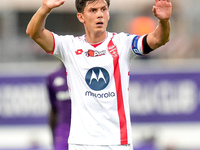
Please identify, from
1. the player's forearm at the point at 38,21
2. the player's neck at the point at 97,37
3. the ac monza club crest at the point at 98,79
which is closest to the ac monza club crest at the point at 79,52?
the player's neck at the point at 97,37

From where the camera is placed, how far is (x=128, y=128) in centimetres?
506

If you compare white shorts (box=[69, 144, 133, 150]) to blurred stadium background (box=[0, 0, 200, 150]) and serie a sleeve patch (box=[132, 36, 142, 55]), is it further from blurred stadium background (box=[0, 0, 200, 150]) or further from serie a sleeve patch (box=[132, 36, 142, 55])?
blurred stadium background (box=[0, 0, 200, 150])

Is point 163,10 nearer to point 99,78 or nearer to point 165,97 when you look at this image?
point 99,78

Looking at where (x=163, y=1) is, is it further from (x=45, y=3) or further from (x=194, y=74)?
(x=194, y=74)

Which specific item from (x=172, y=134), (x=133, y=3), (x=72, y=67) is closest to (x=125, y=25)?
(x=133, y=3)

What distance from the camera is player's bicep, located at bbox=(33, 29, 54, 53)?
507 centimetres

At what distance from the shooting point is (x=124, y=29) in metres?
14.0

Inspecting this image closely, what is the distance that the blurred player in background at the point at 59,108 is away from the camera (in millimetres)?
6750

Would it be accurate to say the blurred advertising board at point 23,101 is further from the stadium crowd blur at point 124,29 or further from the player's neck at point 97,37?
the player's neck at point 97,37

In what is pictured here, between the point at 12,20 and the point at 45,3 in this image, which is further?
the point at 12,20

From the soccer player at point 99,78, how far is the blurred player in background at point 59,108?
1.60 metres

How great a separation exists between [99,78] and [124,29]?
357 inches

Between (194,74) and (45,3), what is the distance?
25.7ft

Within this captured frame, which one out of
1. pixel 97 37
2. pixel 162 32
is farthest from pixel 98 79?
pixel 162 32
